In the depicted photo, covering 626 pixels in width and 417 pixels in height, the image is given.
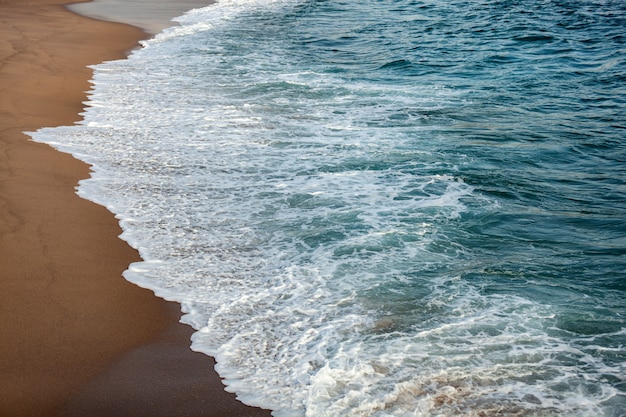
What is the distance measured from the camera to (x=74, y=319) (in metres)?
4.82

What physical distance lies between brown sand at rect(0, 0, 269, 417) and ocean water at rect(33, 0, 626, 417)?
0.62 feet

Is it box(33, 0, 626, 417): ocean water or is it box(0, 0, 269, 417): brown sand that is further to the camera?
box(33, 0, 626, 417): ocean water

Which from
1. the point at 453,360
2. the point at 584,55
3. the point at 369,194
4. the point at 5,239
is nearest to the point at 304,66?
the point at 584,55

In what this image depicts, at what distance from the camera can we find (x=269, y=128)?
9.30 m

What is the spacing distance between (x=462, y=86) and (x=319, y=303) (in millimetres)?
7604

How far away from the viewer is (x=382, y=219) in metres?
6.56

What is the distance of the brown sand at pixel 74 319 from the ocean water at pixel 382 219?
19 centimetres

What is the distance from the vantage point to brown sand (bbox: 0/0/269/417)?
404 cm

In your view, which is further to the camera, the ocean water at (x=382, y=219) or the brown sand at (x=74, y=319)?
the ocean water at (x=382, y=219)

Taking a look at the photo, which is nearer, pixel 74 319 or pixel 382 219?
pixel 74 319

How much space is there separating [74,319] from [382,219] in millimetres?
2863

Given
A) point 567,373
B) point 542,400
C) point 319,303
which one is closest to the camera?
point 542,400

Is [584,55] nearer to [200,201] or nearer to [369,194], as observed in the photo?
[369,194]

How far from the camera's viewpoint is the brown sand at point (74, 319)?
4.04m
